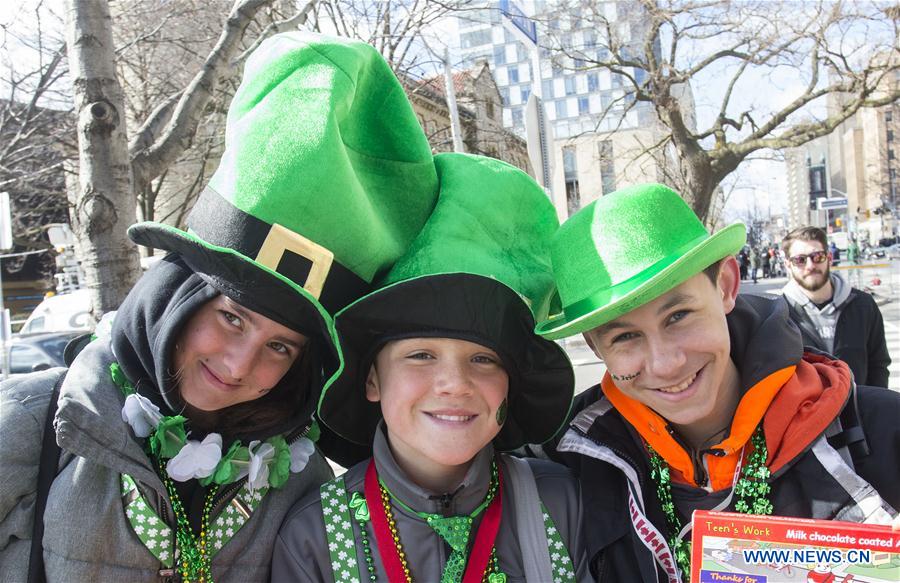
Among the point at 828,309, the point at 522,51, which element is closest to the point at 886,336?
the point at 828,309

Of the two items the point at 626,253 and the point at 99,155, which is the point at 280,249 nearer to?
the point at 626,253

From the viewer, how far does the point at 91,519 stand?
187cm

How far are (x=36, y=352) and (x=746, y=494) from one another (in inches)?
393

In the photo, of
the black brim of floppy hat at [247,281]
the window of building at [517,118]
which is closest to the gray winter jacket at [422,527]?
the black brim of floppy hat at [247,281]

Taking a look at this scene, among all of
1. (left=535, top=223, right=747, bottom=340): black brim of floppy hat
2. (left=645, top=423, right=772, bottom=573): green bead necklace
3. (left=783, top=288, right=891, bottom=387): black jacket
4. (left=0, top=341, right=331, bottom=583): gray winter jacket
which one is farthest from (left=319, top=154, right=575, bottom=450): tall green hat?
(left=783, top=288, right=891, bottom=387): black jacket

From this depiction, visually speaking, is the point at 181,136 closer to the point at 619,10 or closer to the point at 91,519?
the point at 91,519

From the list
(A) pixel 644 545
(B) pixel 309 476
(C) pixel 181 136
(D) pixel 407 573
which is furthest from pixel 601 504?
(C) pixel 181 136

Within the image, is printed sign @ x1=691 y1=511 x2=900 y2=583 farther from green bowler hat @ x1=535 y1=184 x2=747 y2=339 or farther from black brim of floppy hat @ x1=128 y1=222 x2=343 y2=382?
black brim of floppy hat @ x1=128 y1=222 x2=343 y2=382

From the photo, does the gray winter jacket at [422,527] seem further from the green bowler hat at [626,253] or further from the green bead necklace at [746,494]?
the green bowler hat at [626,253]

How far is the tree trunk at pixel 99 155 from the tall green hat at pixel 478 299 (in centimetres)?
238

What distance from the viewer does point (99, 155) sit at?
Result: 3.93 metres

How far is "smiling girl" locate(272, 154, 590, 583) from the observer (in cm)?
200

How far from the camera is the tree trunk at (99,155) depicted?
12.9ft

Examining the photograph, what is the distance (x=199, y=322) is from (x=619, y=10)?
14159mm
